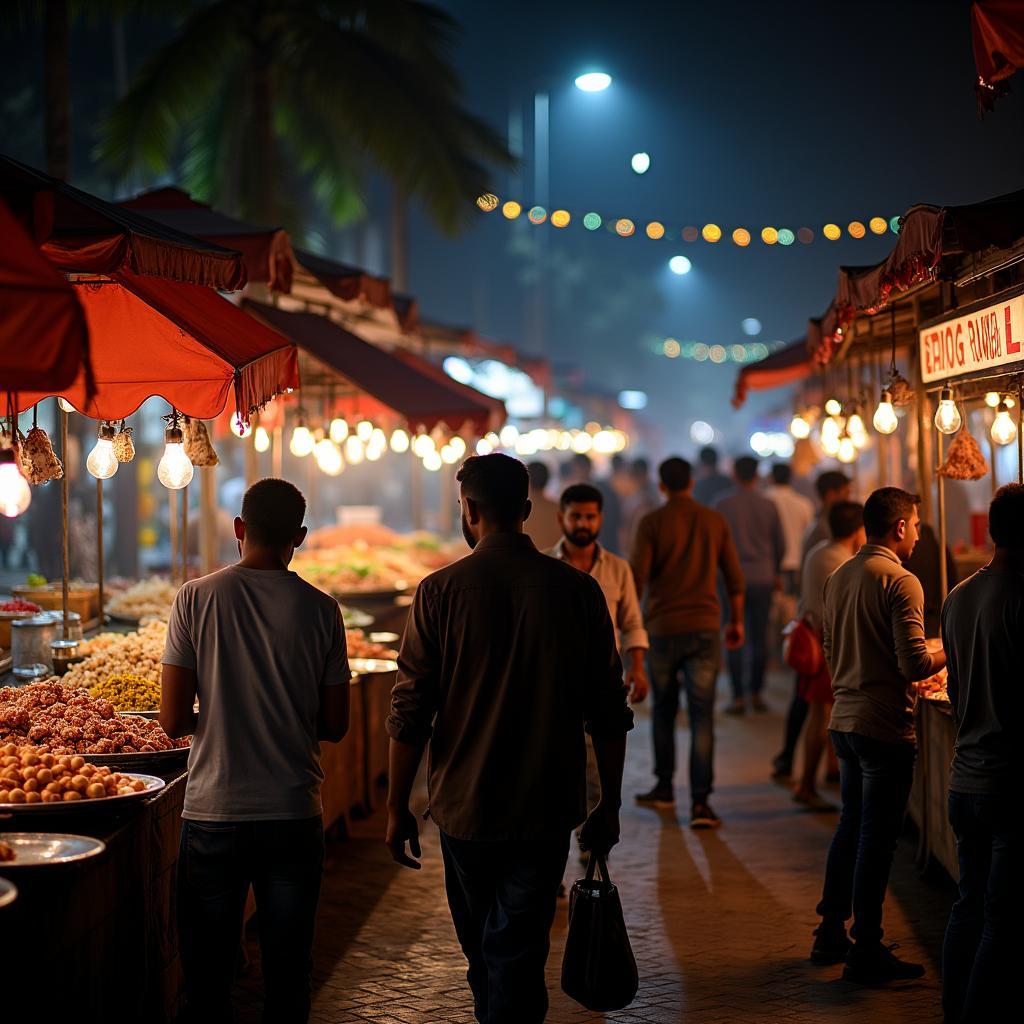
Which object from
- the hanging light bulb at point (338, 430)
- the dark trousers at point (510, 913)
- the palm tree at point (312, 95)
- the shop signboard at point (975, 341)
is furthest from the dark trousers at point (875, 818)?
the palm tree at point (312, 95)

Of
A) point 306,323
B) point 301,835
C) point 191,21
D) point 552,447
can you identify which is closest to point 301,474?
point 552,447

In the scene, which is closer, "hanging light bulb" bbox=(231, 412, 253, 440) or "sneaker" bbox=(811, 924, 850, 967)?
"sneaker" bbox=(811, 924, 850, 967)

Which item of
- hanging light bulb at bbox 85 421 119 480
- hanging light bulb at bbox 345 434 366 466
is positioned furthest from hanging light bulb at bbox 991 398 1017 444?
hanging light bulb at bbox 345 434 366 466

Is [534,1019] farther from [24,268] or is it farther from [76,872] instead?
[24,268]

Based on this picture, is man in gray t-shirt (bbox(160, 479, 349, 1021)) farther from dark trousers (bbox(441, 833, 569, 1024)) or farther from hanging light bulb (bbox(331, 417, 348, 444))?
hanging light bulb (bbox(331, 417, 348, 444))

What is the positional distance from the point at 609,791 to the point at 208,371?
11.3ft

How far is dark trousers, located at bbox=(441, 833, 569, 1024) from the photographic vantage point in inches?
153

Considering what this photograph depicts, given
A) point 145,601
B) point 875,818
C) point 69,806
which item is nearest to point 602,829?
point 69,806

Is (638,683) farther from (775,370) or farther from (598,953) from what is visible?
(775,370)

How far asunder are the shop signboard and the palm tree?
36.4ft

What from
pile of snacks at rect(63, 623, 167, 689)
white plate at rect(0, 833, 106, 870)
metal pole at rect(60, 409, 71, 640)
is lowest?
white plate at rect(0, 833, 106, 870)

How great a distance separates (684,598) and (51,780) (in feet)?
17.4

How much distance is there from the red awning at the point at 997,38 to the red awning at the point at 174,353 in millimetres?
3453

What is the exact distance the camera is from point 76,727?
17.7 ft
